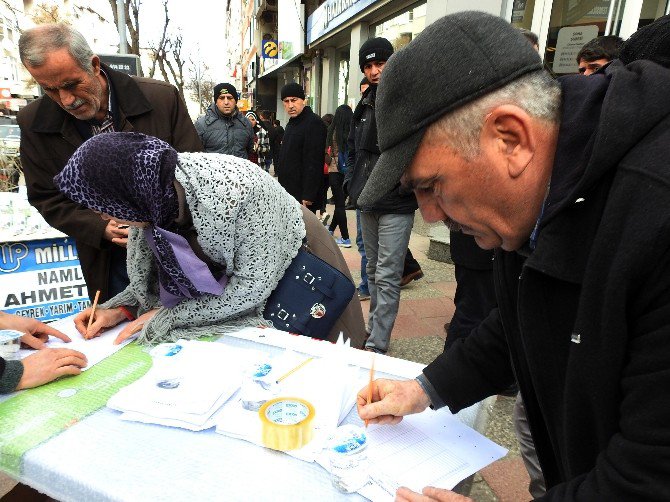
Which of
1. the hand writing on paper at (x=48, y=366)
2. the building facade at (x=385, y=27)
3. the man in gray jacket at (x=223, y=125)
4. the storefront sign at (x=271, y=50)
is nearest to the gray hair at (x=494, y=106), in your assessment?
the building facade at (x=385, y=27)

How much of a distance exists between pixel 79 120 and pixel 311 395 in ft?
5.78

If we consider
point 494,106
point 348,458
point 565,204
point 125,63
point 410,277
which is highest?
point 125,63

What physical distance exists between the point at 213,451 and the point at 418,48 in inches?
35.2

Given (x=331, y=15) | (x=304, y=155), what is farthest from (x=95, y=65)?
(x=331, y=15)

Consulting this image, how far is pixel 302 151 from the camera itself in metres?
4.83

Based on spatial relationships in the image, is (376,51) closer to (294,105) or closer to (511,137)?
(294,105)

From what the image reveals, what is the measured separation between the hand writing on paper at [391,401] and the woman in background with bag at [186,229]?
58cm

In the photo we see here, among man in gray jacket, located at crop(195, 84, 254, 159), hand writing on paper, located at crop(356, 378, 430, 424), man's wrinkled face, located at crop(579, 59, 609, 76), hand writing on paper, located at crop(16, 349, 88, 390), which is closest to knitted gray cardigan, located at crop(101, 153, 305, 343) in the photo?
hand writing on paper, located at crop(16, 349, 88, 390)

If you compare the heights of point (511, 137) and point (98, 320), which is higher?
point (511, 137)

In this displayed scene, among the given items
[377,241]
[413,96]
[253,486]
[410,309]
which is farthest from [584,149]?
[410,309]

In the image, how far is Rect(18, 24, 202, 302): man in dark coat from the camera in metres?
1.84

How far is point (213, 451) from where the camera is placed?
958 mm

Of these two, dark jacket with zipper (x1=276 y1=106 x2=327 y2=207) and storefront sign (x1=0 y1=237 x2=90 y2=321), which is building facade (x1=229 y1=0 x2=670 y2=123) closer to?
dark jacket with zipper (x1=276 y1=106 x2=327 y2=207)

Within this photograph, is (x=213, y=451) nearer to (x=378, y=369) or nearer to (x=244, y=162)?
(x=378, y=369)
